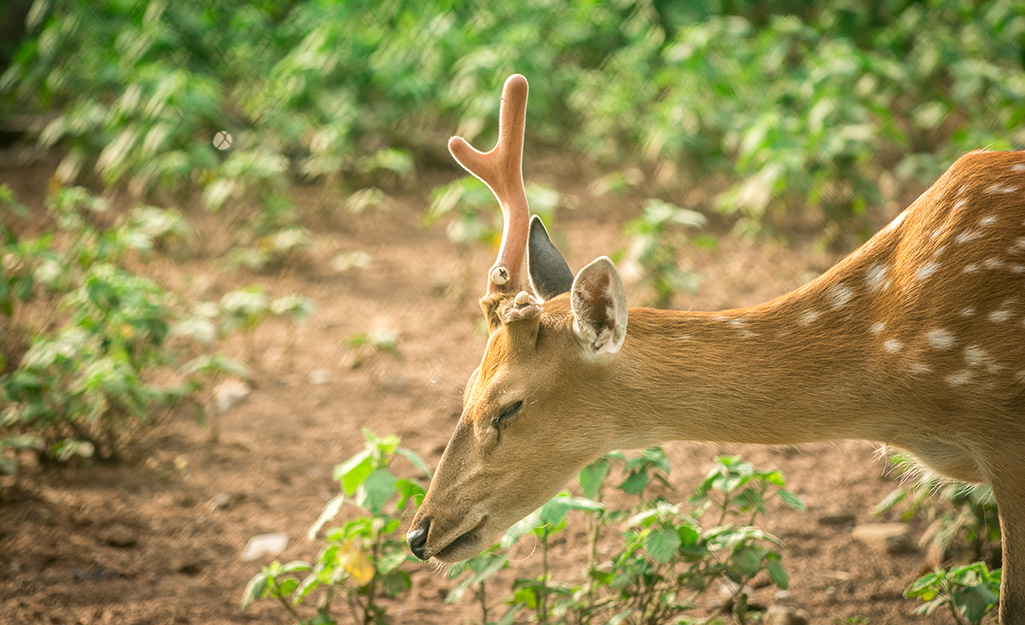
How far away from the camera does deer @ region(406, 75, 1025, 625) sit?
229 centimetres

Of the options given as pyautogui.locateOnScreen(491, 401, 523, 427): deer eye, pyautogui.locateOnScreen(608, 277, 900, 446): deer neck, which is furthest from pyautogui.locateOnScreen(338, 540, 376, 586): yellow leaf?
pyautogui.locateOnScreen(608, 277, 900, 446): deer neck

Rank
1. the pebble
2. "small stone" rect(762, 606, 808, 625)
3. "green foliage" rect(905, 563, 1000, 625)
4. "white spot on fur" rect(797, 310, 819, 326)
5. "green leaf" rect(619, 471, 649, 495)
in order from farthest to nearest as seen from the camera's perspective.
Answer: the pebble
"small stone" rect(762, 606, 808, 625)
"green leaf" rect(619, 471, 649, 495)
"white spot on fur" rect(797, 310, 819, 326)
"green foliage" rect(905, 563, 1000, 625)

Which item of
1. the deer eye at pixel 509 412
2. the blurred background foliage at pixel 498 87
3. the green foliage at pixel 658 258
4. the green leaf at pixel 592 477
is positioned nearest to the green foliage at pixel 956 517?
the green leaf at pixel 592 477

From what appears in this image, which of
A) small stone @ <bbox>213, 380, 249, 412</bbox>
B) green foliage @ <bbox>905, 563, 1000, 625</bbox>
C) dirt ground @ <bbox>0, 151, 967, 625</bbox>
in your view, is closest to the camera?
green foliage @ <bbox>905, 563, 1000, 625</bbox>

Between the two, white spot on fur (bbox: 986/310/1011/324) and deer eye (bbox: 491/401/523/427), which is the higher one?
white spot on fur (bbox: 986/310/1011/324)

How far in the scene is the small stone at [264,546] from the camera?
345 centimetres

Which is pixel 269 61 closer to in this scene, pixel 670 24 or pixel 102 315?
pixel 670 24

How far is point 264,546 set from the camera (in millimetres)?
3482

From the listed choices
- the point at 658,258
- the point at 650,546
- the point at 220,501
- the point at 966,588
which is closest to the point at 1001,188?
the point at 966,588

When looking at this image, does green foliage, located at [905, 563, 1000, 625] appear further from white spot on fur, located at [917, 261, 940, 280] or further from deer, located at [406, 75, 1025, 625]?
white spot on fur, located at [917, 261, 940, 280]

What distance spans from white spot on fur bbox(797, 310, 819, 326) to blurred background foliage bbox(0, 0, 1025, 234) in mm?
3103

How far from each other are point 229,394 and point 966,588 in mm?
3431

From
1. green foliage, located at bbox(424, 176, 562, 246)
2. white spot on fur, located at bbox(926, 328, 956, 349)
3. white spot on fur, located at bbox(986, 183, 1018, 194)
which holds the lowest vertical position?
white spot on fur, located at bbox(926, 328, 956, 349)

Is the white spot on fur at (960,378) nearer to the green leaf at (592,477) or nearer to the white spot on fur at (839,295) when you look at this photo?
the white spot on fur at (839,295)
